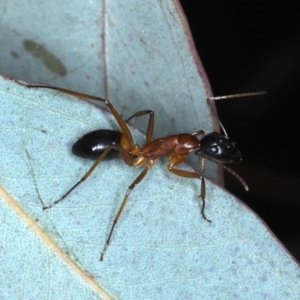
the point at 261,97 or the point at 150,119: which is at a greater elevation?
the point at 150,119

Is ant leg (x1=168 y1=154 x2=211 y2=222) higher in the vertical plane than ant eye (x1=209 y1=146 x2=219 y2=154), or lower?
higher

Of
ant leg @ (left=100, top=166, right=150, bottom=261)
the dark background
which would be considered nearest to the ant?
ant leg @ (left=100, top=166, right=150, bottom=261)

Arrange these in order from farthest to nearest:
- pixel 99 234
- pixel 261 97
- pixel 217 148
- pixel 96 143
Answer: pixel 261 97
pixel 217 148
pixel 96 143
pixel 99 234

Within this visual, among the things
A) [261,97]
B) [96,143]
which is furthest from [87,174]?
[261,97]

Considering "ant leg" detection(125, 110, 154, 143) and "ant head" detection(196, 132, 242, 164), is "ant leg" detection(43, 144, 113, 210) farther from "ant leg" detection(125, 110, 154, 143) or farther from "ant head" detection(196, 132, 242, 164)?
"ant head" detection(196, 132, 242, 164)

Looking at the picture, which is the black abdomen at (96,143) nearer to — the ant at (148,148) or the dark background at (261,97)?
the ant at (148,148)

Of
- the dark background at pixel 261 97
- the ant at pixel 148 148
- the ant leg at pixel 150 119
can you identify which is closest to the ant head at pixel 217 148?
the ant at pixel 148 148

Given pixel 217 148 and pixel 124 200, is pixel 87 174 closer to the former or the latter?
pixel 124 200

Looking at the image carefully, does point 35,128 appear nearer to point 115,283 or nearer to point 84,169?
point 84,169
